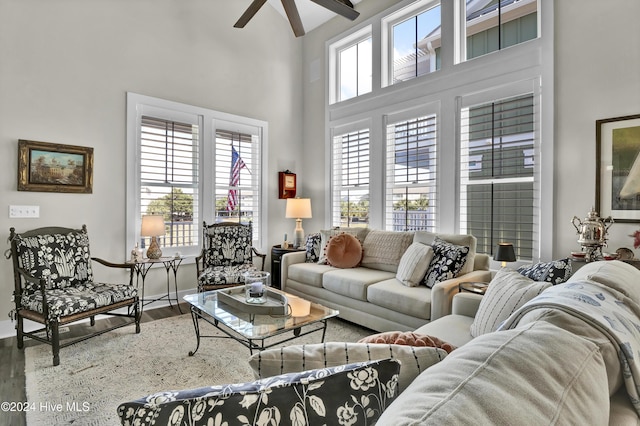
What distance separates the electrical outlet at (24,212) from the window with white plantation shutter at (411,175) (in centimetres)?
393

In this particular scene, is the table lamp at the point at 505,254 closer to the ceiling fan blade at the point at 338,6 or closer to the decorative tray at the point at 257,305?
the decorative tray at the point at 257,305

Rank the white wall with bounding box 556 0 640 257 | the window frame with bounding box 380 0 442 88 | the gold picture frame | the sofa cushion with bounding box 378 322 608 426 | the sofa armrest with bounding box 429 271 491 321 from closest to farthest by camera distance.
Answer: the sofa cushion with bounding box 378 322 608 426, the sofa armrest with bounding box 429 271 491 321, the white wall with bounding box 556 0 640 257, the window frame with bounding box 380 0 442 88, the gold picture frame

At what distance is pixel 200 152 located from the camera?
4594 mm


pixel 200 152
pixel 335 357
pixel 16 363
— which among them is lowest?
pixel 16 363

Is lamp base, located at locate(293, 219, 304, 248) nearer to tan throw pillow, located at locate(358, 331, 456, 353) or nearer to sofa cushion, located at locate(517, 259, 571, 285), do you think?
sofa cushion, located at locate(517, 259, 571, 285)

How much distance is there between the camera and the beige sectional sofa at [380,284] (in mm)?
2855

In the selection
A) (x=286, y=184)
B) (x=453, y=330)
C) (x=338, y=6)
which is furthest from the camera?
(x=286, y=184)

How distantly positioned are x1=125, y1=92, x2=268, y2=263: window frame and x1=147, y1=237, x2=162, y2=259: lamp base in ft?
0.93

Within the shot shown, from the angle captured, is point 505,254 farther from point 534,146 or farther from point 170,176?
point 170,176

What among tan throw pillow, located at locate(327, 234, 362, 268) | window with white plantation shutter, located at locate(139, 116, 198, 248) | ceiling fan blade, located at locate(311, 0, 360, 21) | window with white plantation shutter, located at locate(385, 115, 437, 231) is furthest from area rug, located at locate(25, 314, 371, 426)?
ceiling fan blade, located at locate(311, 0, 360, 21)

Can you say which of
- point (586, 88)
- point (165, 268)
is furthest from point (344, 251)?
point (586, 88)

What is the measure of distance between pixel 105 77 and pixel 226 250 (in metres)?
2.38

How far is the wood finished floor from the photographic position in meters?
2.03

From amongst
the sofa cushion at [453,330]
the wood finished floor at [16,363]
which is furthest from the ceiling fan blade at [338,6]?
the wood finished floor at [16,363]
